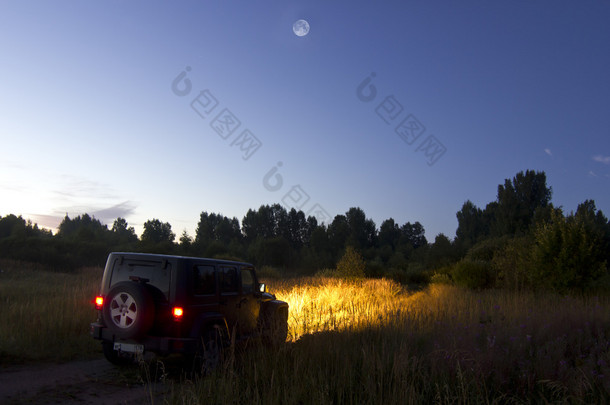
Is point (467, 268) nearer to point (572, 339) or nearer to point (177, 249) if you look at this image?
point (572, 339)

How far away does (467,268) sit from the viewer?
1099 inches

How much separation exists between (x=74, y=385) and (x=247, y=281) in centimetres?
349

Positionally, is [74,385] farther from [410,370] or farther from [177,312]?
[410,370]

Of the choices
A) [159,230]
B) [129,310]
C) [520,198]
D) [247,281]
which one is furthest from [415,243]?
[129,310]

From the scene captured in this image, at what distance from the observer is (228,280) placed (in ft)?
26.0

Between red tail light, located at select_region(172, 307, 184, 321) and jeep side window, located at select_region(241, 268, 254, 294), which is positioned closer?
red tail light, located at select_region(172, 307, 184, 321)

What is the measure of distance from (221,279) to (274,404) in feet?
11.0

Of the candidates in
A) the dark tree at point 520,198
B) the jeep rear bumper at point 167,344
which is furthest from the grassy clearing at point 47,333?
the dark tree at point 520,198

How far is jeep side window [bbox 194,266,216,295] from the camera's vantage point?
702cm

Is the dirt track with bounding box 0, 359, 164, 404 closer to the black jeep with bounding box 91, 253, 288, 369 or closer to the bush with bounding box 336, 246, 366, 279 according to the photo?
the black jeep with bounding box 91, 253, 288, 369

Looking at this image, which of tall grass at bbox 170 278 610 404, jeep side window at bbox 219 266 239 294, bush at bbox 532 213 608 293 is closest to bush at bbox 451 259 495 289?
bush at bbox 532 213 608 293

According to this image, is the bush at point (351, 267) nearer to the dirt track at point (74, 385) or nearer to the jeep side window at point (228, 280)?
the jeep side window at point (228, 280)

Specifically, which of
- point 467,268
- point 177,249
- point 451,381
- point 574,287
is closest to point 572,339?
point 451,381

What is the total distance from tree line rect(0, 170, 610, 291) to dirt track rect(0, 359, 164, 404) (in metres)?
19.0
